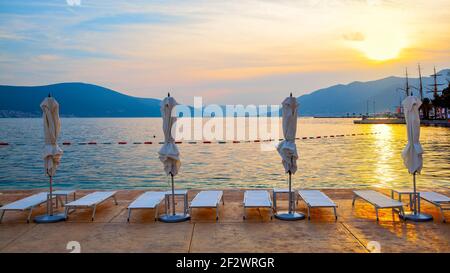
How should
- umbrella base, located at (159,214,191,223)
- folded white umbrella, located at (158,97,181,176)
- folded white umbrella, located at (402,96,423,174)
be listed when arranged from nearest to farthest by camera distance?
folded white umbrella, located at (158,97,181,176) < folded white umbrella, located at (402,96,423,174) < umbrella base, located at (159,214,191,223)

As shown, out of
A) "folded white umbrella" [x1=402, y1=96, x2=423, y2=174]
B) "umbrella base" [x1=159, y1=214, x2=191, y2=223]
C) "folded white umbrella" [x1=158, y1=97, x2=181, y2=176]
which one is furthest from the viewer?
"umbrella base" [x1=159, y1=214, x2=191, y2=223]

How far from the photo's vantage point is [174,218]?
8.77 meters

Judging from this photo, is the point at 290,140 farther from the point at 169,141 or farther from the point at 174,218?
the point at 174,218

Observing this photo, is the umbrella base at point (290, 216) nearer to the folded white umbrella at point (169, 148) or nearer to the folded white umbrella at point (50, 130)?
the folded white umbrella at point (169, 148)

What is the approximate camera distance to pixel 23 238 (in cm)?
759

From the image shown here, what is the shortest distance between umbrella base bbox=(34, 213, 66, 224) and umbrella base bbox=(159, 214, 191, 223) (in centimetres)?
210

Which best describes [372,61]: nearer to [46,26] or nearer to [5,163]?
[46,26]

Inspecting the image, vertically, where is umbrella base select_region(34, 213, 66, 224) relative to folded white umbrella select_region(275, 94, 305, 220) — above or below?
below

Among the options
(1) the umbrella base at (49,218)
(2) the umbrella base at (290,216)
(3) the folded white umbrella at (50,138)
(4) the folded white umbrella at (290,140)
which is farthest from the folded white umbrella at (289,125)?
(1) the umbrella base at (49,218)

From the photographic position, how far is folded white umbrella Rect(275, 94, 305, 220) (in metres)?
8.58

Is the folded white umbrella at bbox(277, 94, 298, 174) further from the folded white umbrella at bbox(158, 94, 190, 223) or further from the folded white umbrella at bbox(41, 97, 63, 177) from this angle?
the folded white umbrella at bbox(41, 97, 63, 177)

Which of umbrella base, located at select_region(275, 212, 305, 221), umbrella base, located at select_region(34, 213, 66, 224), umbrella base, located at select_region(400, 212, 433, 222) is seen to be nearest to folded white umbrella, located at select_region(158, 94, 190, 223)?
umbrella base, located at select_region(275, 212, 305, 221)

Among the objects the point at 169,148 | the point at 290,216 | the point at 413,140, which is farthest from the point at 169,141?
the point at 413,140
